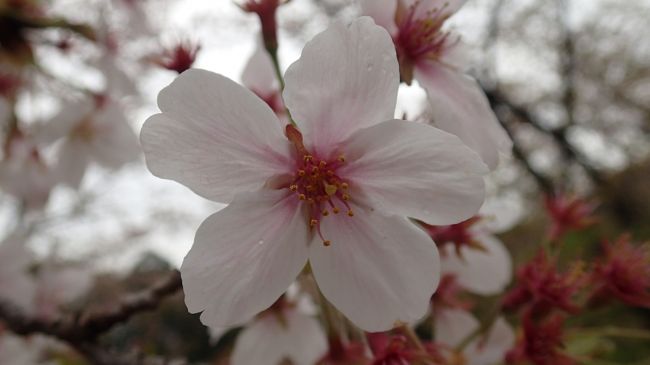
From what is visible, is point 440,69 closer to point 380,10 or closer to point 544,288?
point 380,10

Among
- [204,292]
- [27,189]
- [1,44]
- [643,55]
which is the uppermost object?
[204,292]

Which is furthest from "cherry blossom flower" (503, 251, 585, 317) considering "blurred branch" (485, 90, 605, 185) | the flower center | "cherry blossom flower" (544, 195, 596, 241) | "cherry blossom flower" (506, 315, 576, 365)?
"blurred branch" (485, 90, 605, 185)

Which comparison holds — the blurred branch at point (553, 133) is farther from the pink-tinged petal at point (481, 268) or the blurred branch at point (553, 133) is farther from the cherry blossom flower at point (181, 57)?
the cherry blossom flower at point (181, 57)

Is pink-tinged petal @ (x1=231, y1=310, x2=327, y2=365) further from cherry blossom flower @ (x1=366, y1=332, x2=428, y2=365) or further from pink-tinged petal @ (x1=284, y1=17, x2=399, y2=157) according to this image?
pink-tinged petal @ (x1=284, y1=17, x2=399, y2=157)

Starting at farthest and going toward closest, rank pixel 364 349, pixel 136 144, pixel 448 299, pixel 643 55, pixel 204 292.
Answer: pixel 643 55
pixel 136 144
pixel 448 299
pixel 364 349
pixel 204 292

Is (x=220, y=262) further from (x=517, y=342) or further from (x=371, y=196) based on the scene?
(x=517, y=342)

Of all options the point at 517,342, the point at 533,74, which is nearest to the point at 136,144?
the point at 517,342

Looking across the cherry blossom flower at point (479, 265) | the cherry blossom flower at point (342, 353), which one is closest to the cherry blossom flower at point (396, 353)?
the cherry blossom flower at point (342, 353)
